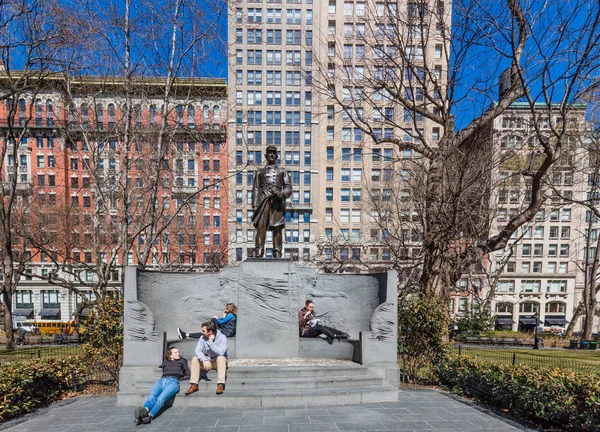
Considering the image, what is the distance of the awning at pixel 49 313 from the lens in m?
44.5

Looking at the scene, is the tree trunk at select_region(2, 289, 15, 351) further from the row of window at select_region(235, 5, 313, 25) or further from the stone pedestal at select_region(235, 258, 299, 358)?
the row of window at select_region(235, 5, 313, 25)

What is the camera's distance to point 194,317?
9.07 metres

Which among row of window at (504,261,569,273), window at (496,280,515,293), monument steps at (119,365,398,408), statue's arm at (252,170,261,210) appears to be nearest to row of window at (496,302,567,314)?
window at (496,280,515,293)

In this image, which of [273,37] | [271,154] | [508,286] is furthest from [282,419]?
[508,286]

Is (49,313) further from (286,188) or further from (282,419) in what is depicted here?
(282,419)

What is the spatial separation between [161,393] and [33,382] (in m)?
3.69

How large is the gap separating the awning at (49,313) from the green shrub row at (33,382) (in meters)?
46.6

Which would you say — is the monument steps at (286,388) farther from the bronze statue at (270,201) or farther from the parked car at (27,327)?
the parked car at (27,327)

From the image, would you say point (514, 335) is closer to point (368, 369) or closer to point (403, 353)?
point (403, 353)

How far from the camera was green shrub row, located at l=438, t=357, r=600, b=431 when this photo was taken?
19.4 ft

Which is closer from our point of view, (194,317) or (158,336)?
(158,336)

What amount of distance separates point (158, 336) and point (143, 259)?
19.8 feet

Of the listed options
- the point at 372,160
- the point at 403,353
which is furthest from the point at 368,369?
the point at 372,160

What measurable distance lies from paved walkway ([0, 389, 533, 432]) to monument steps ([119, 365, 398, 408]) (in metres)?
0.19
